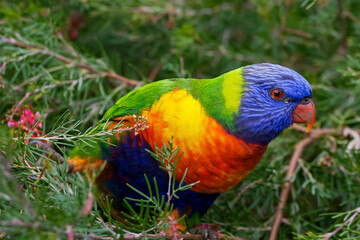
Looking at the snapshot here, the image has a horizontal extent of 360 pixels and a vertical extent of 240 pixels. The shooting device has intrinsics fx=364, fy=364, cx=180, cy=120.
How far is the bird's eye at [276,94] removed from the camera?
4.91ft

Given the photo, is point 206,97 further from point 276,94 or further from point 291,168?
point 291,168

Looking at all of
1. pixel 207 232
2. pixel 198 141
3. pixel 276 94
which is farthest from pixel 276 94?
pixel 207 232

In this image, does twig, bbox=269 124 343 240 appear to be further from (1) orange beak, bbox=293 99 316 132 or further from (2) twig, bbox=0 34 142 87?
(2) twig, bbox=0 34 142 87

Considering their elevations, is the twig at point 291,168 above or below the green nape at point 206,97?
below

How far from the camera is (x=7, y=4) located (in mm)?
2430

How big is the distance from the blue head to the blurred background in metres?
0.42

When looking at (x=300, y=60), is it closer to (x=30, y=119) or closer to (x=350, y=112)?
(x=350, y=112)

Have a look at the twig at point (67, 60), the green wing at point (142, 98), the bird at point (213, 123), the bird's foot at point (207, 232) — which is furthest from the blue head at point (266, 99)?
the twig at point (67, 60)

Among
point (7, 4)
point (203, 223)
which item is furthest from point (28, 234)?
point (7, 4)

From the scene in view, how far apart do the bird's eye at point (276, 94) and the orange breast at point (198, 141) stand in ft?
0.70

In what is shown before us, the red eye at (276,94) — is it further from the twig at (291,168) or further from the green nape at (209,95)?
the twig at (291,168)

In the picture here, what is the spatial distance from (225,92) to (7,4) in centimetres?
176

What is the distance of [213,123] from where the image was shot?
1.48m

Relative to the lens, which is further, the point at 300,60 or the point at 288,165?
the point at 300,60
